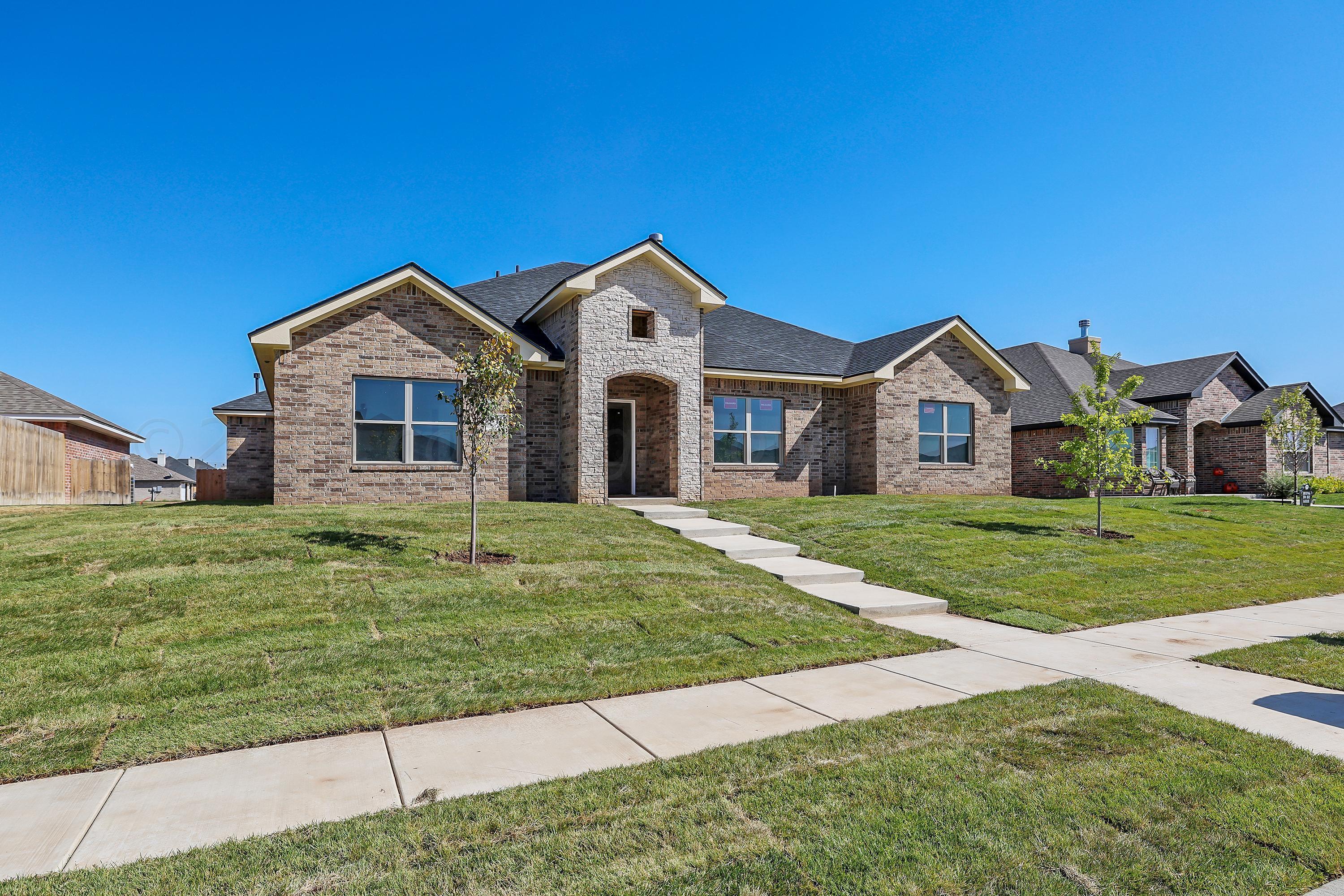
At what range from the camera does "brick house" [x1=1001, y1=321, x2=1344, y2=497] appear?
81.4 ft

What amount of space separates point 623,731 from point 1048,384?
87.0 ft

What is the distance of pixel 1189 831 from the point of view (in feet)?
11.2

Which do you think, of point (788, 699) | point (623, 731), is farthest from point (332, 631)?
point (788, 699)

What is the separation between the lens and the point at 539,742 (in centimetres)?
467

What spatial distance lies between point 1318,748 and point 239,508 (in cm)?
1487

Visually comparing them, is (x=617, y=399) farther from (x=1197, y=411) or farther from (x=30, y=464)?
(x=1197, y=411)

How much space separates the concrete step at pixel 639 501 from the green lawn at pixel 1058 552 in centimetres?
103

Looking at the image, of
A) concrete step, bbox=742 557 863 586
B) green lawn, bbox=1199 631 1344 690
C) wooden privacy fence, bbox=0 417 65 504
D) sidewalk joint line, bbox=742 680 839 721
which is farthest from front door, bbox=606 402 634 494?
wooden privacy fence, bbox=0 417 65 504

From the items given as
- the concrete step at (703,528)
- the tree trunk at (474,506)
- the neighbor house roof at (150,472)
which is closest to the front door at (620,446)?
the concrete step at (703,528)

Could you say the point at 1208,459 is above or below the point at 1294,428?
below

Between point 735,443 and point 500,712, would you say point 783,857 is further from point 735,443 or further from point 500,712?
point 735,443

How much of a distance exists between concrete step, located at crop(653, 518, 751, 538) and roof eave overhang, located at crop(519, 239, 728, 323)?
5.71 m

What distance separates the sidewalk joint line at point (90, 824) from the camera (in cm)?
322

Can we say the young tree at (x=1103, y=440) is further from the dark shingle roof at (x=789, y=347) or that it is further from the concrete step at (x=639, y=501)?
the concrete step at (x=639, y=501)
